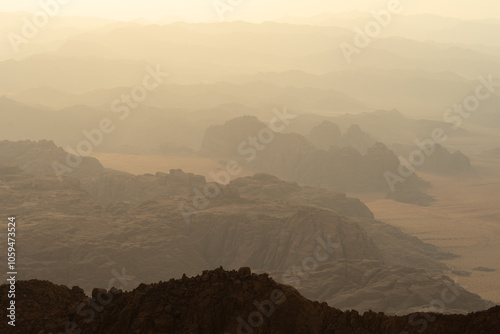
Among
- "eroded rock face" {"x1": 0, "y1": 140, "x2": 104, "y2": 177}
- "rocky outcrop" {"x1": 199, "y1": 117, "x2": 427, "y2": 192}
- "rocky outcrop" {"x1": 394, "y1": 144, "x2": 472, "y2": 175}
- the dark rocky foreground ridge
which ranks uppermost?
the dark rocky foreground ridge

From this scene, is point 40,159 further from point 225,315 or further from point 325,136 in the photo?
point 225,315

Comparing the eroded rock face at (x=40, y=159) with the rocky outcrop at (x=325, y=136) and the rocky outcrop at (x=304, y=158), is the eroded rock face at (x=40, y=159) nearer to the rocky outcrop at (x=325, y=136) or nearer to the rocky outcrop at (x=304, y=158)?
the rocky outcrop at (x=304, y=158)

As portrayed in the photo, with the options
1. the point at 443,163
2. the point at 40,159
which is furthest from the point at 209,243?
the point at 443,163

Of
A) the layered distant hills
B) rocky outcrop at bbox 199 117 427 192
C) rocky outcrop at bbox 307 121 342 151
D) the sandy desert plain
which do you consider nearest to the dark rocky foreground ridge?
the layered distant hills

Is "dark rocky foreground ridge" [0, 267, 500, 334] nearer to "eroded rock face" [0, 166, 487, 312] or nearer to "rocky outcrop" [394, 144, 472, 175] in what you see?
"eroded rock face" [0, 166, 487, 312]

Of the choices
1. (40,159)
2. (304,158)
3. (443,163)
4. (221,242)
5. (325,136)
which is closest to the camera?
(221,242)

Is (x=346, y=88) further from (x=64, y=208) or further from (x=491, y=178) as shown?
(x=64, y=208)

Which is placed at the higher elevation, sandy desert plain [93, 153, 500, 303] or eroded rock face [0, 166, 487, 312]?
eroded rock face [0, 166, 487, 312]

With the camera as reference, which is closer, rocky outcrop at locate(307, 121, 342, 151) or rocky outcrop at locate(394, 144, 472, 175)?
rocky outcrop at locate(394, 144, 472, 175)

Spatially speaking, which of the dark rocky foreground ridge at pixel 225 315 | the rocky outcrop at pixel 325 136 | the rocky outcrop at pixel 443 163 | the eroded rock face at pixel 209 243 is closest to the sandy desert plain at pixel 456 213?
the rocky outcrop at pixel 443 163
